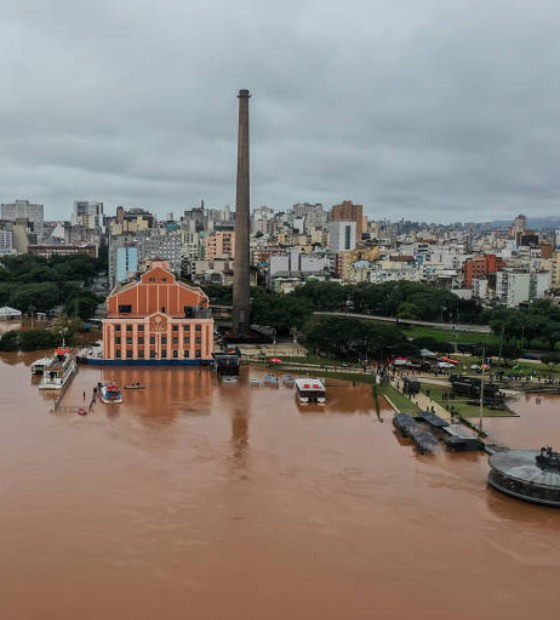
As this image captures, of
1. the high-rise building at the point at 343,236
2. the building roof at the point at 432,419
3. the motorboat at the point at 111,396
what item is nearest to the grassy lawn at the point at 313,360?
the building roof at the point at 432,419

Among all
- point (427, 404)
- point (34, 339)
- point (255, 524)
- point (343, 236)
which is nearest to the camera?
point (255, 524)

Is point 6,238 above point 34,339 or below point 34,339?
above

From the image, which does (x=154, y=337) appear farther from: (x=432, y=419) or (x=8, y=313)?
(x=8, y=313)

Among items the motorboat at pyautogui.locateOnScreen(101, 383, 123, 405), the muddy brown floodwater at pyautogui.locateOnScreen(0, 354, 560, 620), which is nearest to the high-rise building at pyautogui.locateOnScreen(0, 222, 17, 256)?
the motorboat at pyautogui.locateOnScreen(101, 383, 123, 405)

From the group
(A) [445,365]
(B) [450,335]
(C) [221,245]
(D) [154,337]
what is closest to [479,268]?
(B) [450,335]

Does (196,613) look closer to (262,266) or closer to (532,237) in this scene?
(262,266)

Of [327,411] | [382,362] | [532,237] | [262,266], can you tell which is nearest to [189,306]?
[382,362]
